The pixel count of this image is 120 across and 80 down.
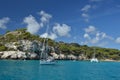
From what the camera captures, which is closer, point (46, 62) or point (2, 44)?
point (46, 62)

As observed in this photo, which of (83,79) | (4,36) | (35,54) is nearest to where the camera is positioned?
(83,79)

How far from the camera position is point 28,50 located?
15375 centimetres

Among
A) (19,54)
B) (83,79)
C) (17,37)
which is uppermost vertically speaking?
(17,37)

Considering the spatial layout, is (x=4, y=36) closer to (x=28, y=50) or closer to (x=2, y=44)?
(x=2, y=44)

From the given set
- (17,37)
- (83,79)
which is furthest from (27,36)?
(83,79)

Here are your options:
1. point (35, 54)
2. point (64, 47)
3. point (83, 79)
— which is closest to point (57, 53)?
point (64, 47)

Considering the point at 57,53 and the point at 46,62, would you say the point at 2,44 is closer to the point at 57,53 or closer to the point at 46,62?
the point at 57,53

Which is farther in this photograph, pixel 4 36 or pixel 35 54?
pixel 4 36

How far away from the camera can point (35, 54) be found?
6152 inches

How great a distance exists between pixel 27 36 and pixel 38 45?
910 centimetres

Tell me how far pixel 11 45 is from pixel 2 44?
7280 millimetres

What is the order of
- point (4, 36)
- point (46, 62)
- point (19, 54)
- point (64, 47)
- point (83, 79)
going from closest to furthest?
1. point (83, 79)
2. point (46, 62)
3. point (19, 54)
4. point (4, 36)
5. point (64, 47)

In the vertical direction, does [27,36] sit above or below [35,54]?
above

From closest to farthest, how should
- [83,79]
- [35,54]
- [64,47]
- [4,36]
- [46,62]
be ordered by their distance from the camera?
[83,79]
[46,62]
[35,54]
[4,36]
[64,47]
